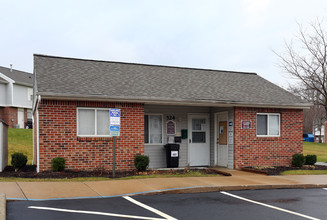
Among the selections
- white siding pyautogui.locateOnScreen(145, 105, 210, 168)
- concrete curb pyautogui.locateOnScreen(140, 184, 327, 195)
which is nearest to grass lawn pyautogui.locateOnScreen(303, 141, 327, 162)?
white siding pyautogui.locateOnScreen(145, 105, 210, 168)

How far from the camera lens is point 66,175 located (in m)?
11.5

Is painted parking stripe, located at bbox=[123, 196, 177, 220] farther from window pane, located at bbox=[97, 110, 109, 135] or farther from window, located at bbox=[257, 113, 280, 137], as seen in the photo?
window, located at bbox=[257, 113, 280, 137]

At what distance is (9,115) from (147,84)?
27.5m

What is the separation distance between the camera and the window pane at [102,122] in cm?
1288

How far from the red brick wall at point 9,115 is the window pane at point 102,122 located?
27.6 m

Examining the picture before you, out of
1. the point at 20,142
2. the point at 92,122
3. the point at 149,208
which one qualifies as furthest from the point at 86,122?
the point at 20,142

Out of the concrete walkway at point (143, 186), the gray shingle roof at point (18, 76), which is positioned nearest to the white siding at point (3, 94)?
the gray shingle roof at point (18, 76)

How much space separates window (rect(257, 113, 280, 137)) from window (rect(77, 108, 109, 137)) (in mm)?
6469

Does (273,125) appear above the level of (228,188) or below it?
above

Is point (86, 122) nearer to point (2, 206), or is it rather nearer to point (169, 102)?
point (169, 102)

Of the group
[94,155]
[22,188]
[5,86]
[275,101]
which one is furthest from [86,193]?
[5,86]

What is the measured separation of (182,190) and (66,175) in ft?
13.4

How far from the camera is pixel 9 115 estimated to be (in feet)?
123

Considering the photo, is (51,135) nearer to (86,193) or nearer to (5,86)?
(86,193)
